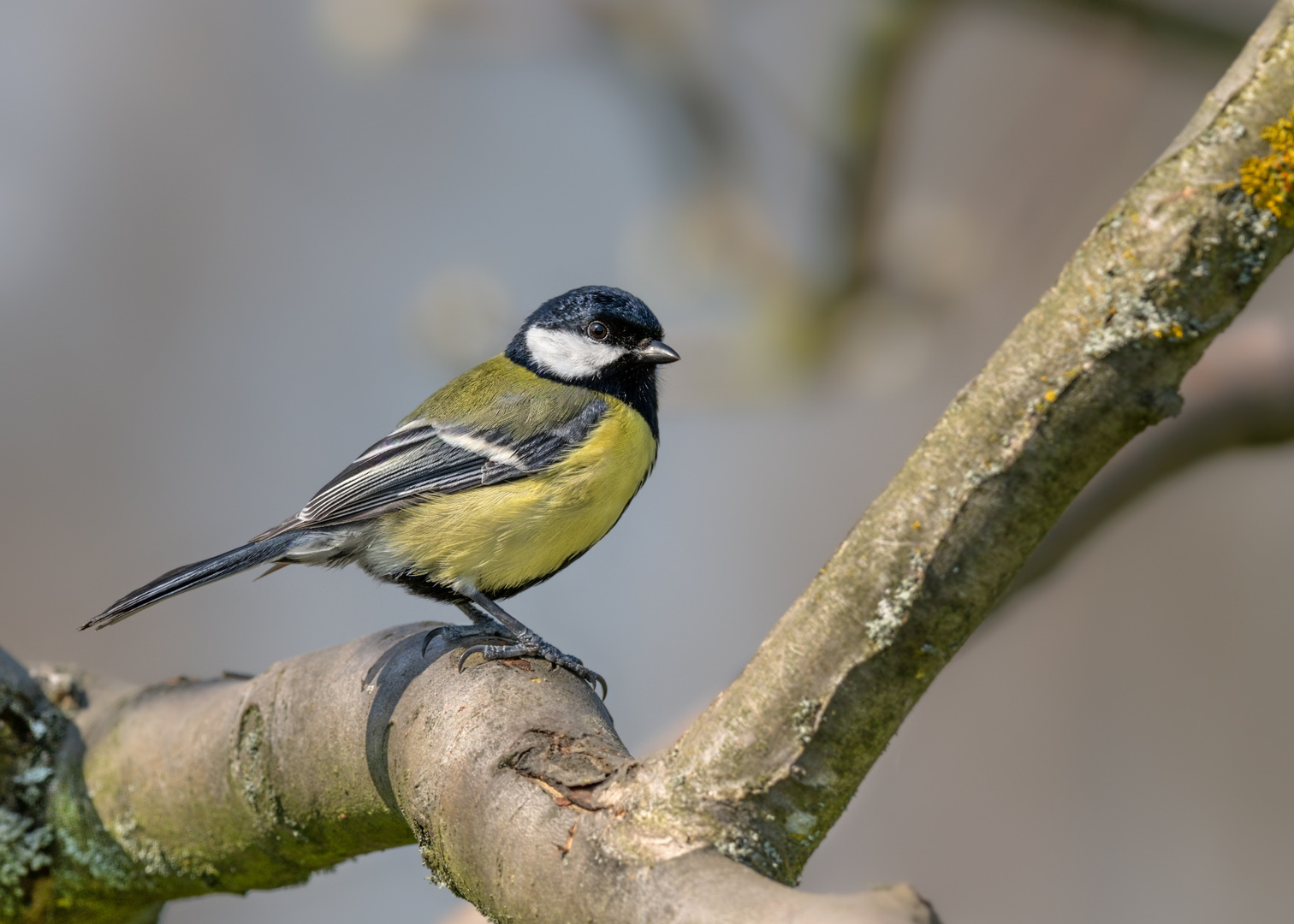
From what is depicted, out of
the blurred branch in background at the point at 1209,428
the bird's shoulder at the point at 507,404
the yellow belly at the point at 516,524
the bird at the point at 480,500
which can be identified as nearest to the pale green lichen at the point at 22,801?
the bird at the point at 480,500

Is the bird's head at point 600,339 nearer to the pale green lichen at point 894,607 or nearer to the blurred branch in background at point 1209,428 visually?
the blurred branch in background at point 1209,428

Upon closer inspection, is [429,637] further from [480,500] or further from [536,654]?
[480,500]

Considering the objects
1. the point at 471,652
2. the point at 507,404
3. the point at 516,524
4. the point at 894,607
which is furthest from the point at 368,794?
the point at 507,404

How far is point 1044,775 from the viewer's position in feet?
13.8

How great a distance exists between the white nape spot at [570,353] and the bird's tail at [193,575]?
2.86 feet

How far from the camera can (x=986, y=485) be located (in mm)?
1038

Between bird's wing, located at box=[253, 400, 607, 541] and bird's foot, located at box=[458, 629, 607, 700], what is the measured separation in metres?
0.48

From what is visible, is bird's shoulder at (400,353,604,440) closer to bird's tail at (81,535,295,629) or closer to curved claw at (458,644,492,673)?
bird's tail at (81,535,295,629)

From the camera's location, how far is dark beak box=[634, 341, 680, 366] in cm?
293

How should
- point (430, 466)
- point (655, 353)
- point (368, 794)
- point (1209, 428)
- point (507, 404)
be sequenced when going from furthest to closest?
1. point (655, 353)
2. point (507, 404)
3. point (430, 466)
4. point (1209, 428)
5. point (368, 794)

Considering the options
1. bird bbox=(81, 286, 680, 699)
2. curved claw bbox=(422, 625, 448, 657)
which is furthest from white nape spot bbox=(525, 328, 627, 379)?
curved claw bbox=(422, 625, 448, 657)

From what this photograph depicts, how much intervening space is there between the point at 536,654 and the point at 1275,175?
1425 millimetres

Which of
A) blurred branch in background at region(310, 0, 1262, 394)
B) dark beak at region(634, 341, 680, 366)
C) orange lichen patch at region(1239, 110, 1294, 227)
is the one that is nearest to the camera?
orange lichen patch at region(1239, 110, 1294, 227)

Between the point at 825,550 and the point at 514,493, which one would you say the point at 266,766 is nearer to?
the point at 514,493
